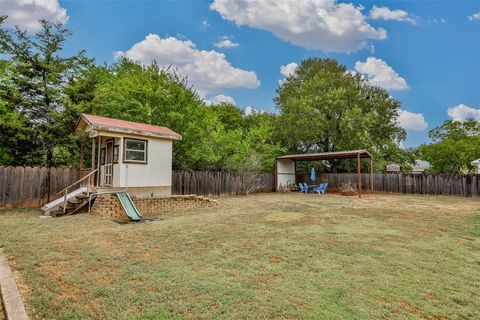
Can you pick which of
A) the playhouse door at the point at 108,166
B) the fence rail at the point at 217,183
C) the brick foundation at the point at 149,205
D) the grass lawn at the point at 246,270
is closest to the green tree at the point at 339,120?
the fence rail at the point at 217,183

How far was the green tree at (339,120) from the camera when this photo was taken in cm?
2116

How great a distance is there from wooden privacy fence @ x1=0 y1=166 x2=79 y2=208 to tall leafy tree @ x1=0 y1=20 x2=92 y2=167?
267 cm

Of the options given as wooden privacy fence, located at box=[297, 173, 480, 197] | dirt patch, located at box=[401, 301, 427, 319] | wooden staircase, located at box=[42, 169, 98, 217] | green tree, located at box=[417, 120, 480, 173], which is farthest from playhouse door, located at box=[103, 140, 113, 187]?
green tree, located at box=[417, 120, 480, 173]

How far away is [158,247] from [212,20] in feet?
52.9

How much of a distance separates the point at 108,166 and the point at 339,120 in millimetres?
17458

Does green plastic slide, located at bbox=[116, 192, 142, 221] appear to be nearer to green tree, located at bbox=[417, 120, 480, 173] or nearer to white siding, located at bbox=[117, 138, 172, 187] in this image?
white siding, located at bbox=[117, 138, 172, 187]

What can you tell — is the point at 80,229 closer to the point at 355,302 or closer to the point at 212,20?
the point at 355,302

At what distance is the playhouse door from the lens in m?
9.96

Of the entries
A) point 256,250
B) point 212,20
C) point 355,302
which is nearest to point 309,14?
point 212,20

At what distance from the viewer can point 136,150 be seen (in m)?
10.1

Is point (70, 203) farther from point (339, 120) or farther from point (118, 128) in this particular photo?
point (339, 120)

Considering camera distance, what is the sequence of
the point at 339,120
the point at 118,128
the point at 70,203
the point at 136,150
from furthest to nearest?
the point at 339,120 < the point at 136,150 < the point at 118,128 < the point at 70,203

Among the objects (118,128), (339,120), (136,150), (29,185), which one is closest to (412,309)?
(118,128)

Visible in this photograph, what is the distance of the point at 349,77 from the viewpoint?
85.8ft
